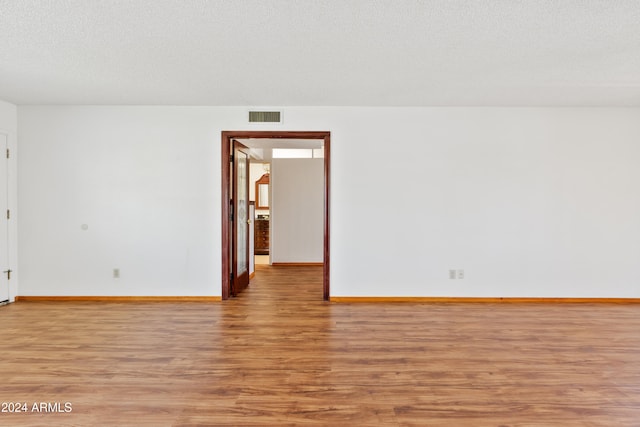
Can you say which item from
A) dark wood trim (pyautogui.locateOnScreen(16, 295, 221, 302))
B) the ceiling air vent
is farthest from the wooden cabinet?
the ceiling air vent

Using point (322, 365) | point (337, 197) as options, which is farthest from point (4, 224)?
point (322, 365)

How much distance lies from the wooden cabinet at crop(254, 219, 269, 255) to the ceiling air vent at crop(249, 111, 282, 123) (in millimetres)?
4649

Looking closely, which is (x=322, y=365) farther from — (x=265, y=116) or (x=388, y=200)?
(x=265, y=116)

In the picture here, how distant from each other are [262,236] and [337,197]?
4.84 metres

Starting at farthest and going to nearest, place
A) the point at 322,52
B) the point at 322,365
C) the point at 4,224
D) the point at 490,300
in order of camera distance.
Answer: the point at 490,300
the point at 4,224
the point at 322,52
the point at 322,365

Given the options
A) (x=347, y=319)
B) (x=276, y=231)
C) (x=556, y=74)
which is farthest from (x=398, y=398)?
(x=276, y=231)

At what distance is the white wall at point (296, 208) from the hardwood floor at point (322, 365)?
3.54 m

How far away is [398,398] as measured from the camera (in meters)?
2.26

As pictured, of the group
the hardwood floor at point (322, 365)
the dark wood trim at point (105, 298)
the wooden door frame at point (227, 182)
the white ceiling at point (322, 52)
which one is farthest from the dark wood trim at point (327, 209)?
the dark wood trim at point (105, 298)

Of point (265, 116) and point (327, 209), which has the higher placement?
point (265, 116)

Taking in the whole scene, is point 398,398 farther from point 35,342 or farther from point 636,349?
point 35,342

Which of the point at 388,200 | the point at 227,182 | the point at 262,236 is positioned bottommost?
the point at 262,236

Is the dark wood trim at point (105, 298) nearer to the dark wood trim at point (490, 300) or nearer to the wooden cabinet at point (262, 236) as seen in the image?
the dark wood trim at point (490, 300)

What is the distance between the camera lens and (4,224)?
14.8 ft
